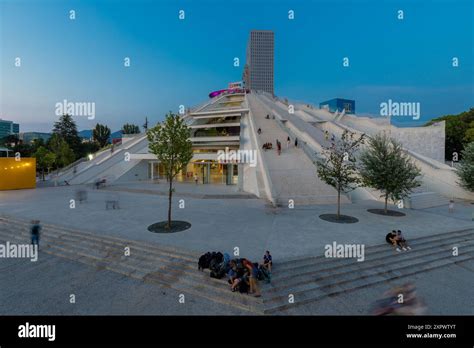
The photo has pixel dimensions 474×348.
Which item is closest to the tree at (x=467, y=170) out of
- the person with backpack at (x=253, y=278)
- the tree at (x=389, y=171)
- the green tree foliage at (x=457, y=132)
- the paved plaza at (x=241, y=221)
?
the paved plaza at (x=241, y=221)

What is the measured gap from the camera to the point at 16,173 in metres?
22.1

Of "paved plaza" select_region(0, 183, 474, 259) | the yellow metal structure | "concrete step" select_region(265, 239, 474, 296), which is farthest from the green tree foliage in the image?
the yellow metal structure

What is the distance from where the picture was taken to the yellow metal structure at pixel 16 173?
2133 centimetres

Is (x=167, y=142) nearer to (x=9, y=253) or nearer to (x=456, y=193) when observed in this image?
(x=9, y=253)

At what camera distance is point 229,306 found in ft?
19.3

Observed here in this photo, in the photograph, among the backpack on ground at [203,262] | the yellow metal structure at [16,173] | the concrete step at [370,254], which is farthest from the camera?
the yellow metal structure at [16,173]

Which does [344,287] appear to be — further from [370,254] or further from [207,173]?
[207,173]

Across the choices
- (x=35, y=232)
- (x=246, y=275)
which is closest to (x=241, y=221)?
(x=246, y=275)

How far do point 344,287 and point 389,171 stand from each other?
9784 mm

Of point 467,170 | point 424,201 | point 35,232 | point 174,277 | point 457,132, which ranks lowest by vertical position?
point 174,277

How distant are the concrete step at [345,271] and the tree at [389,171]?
487cm

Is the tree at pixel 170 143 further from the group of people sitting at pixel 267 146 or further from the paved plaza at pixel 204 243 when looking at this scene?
the group of people sitting at pixel 267 146

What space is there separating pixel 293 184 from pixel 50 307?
16.1 m
